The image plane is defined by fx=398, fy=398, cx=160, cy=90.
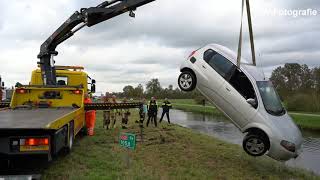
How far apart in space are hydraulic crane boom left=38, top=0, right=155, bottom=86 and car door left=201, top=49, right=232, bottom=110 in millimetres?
2581

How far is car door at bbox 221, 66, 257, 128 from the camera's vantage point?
31.8 feet

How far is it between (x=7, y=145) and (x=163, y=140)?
811 cm

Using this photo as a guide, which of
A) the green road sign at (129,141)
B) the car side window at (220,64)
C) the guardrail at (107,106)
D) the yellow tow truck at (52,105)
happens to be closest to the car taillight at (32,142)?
the yellow tow truck at (52,105)

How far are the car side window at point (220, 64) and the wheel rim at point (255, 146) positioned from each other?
5.69 feet

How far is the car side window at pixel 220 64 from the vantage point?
33.3 feet

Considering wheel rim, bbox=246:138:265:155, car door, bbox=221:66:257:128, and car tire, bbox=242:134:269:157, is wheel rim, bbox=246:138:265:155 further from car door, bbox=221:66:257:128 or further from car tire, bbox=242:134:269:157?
car door, bbox=221:66:257:128

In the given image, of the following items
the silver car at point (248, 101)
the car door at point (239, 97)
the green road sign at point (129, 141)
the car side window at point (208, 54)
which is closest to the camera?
the green road sign at point (129, 141)

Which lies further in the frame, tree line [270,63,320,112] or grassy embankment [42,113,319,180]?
tree line [270,63,320,112]

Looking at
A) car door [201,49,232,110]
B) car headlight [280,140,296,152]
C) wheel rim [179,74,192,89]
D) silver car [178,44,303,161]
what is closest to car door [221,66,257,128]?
silver car [178,44,303,161]

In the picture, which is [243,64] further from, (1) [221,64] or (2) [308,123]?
(2) [308,123]

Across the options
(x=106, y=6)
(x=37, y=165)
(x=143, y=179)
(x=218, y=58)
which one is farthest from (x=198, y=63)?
(x=37, y=165)

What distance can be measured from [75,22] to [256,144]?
6.73 m

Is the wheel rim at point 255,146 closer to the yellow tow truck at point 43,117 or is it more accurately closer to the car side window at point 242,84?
the car side window at point 242,84

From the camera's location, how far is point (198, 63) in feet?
36.0
